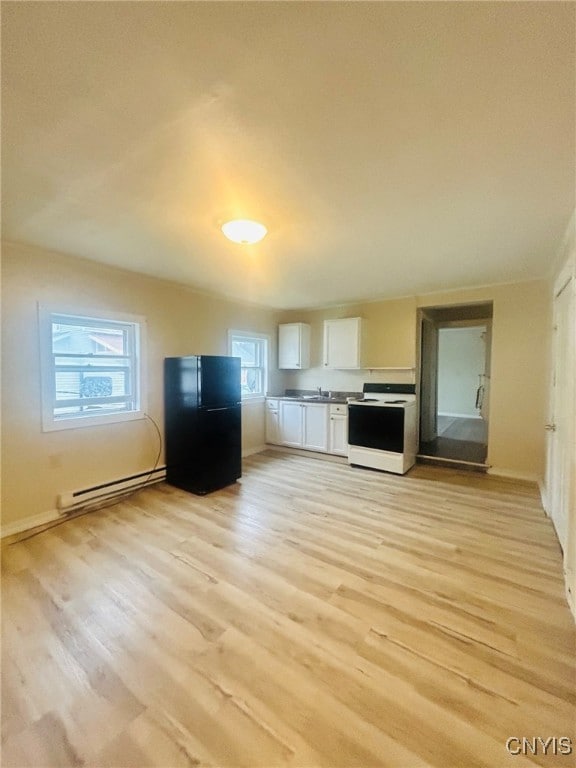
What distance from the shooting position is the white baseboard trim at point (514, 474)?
378cm

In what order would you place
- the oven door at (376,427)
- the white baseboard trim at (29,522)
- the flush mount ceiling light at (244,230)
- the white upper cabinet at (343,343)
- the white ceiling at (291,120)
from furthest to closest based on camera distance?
the white upper cabinet at (343,343) < the oven door at (376,427) < the white baseboard trim at (29,522) < the flush mount ceiling light at (244,230) < the white ceiling at (291,120)

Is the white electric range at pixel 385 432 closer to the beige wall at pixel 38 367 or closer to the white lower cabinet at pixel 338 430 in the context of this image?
the white lower cabinet at pixel 338 430

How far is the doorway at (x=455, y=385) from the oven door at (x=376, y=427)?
2.95 ft

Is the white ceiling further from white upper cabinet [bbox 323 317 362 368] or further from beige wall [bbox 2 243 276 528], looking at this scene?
white upper cabinet [bbox 323 317 362 368]

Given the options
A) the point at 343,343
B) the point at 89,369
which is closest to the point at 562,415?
the point at 343,343

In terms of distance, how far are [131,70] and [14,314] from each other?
242cm

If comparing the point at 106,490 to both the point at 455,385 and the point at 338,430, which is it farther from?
the point at 455,385

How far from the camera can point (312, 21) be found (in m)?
0.93

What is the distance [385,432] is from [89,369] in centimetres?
362

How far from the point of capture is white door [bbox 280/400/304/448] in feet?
16.8

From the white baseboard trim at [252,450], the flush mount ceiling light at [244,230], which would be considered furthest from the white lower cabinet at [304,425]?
the flush mount ceiling light at [244,230]

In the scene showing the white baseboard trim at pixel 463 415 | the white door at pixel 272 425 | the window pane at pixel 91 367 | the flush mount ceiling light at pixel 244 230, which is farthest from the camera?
the white baseboard trim at pixel 463 415

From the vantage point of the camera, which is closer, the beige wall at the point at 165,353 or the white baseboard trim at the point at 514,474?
the beige wall at the point at 165,353

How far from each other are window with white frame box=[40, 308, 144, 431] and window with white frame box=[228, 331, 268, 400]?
1.72 metres
